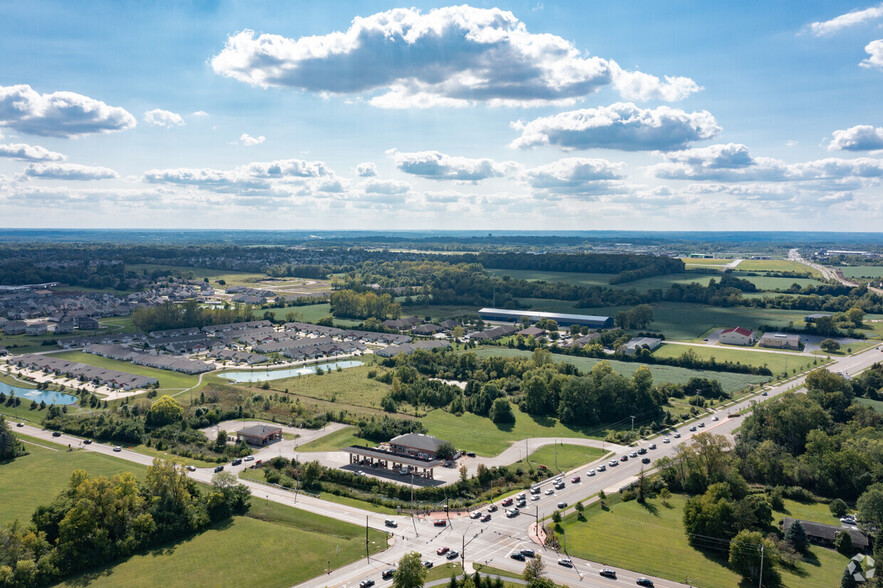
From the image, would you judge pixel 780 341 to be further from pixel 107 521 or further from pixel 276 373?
pixel 107 521

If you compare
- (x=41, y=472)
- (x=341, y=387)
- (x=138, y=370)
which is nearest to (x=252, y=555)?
(x=41, y=472)

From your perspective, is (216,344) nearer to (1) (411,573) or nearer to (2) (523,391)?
(2) (523,391)

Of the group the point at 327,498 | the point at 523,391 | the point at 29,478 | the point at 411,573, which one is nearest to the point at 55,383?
the point at 29,478

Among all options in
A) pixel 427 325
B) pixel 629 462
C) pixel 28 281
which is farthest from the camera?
pixel 28 281

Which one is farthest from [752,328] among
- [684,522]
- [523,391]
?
[684,522]

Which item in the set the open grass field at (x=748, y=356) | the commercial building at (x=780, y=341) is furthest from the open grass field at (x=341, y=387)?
the commercial building at (x=780, y=341)

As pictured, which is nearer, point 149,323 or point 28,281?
point 149,323

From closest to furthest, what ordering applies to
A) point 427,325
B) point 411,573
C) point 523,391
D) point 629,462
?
1. point 411,573
2. point 629,462
3. point 523,391
4. point 427,325
